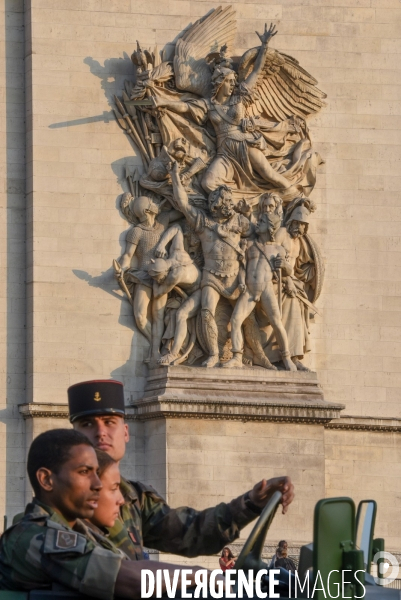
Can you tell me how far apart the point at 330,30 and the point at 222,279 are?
3785mm

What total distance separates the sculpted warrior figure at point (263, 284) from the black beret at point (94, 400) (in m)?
13.4

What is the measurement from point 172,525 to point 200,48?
14981 mm

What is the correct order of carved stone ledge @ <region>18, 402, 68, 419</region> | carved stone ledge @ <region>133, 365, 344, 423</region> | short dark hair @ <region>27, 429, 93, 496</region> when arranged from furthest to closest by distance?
1. carved stone ledge @ <region>133, 365, 344, 423</region>
2. carved stone ledge @ <region>18, 402, 68, 419</region>
3. short dark hair @ <region>27, 429, 93, 496</region>

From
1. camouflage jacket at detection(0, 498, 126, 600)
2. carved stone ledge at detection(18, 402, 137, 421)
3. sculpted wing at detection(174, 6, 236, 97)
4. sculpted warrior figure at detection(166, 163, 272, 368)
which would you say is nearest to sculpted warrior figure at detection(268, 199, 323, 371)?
sculpted warrior figure at detection(166, 163, 272, 368)

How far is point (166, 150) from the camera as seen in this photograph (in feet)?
68.9

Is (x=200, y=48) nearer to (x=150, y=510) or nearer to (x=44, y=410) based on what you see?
(x=44, y=410)

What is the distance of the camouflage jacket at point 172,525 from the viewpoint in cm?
657

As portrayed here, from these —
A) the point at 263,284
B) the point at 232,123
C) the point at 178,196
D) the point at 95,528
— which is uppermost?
the point at 232,123

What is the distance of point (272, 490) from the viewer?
6.38 metres

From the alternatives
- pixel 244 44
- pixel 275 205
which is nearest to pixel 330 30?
pixel 244 44

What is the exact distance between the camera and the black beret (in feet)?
23.6

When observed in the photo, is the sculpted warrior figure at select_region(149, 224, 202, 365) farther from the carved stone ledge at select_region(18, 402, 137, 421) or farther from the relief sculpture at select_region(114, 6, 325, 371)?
the carved stone ledge at select_region(18, 402, 137, 421)

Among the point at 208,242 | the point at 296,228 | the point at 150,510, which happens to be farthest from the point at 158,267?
the point at 150,510

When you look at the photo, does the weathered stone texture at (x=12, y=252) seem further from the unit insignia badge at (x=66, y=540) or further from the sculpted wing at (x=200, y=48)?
the unit insignia badge at (x=66, y=540)
